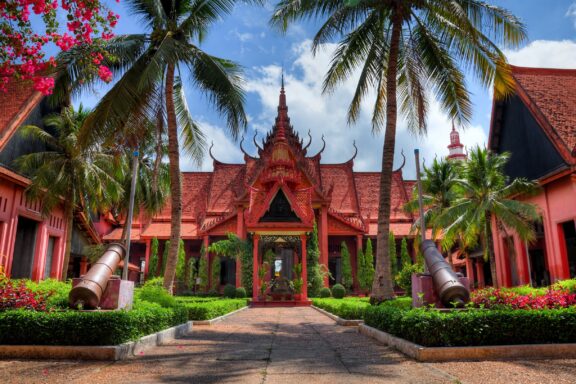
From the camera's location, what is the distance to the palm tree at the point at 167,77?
35.9 ft

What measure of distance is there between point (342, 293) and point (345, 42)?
50.8 feet

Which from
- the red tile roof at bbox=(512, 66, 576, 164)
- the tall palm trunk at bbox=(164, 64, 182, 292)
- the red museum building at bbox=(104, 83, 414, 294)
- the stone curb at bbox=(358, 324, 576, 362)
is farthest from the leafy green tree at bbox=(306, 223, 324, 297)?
the stone curb at bbox=(358, 324, 576, 362)

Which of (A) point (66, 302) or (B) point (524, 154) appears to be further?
(B) point (524, 154)

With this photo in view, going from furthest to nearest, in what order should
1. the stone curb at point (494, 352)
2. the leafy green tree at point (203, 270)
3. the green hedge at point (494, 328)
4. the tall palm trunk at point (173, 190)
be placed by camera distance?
the leafy green tree at point (203, 270), the tall palm trunk at point (173, 190), the green hedge at point (494, 328), the stone curb at point (494, 352)

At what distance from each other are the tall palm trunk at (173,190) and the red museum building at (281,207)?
11051 mm

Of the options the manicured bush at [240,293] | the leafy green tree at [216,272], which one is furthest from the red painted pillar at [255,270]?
the leafy green tree at [216,272]

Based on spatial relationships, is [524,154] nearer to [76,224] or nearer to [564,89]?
[564,89]

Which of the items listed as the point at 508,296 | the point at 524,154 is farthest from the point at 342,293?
the point at 508,296

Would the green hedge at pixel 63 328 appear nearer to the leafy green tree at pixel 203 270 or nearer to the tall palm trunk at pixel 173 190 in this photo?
the tall palm trunk at pixel 173 190

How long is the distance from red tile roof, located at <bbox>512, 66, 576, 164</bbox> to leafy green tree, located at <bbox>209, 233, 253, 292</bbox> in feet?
50.9

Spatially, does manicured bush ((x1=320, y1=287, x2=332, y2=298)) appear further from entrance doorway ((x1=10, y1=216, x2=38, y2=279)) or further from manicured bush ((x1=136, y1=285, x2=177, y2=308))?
entrance doorway ((x1=10, y1=216, x2=38, y2=279))

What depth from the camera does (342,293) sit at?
24.4m

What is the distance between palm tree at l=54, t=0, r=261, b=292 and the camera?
35.9 ft

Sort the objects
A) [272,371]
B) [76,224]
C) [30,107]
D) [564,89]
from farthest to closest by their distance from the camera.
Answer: [76,224]
[564,89]
[30,107]
[272,371]
